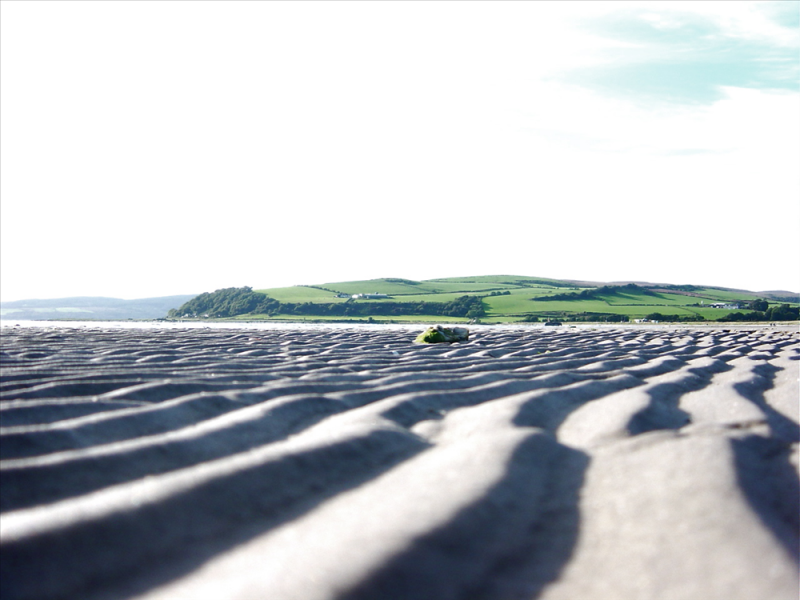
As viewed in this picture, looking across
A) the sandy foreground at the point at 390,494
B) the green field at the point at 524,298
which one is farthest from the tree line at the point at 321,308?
the sandy foreground at the point at 390,494

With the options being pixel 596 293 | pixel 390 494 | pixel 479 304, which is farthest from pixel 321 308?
pixel 390 494

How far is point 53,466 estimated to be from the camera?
342 centimetres

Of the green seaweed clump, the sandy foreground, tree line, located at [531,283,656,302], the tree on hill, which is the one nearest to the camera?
the sandy foreground

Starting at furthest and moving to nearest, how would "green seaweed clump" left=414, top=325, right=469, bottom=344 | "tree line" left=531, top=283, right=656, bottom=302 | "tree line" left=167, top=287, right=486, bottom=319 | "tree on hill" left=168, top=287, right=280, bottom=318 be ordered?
"tree line" left=531, top=283, right=656, bottom=302, "tree on hill" left=168, top=287, right=280, bottom=318, "tree line" left=167, top=287, right=486, bottom=319, "green seaweed clump" left=414, top=325, right=469, bottom=344

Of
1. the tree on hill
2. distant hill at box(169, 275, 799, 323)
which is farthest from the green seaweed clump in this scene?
the tree on hill

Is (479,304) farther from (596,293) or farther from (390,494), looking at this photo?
(390,494)

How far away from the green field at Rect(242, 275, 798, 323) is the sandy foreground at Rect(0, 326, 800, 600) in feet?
133

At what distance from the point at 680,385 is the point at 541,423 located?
271cm

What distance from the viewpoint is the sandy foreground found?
2.40 m

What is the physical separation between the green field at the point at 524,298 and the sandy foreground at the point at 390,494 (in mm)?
40391

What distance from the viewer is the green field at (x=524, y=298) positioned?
51.0 m

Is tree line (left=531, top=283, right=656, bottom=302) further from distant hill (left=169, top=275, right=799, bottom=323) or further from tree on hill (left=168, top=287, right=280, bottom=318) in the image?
tree on hill (left=168, top=287, right=280, bottom=318)

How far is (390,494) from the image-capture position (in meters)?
3.18

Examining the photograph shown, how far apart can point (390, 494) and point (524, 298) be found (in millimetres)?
61238
